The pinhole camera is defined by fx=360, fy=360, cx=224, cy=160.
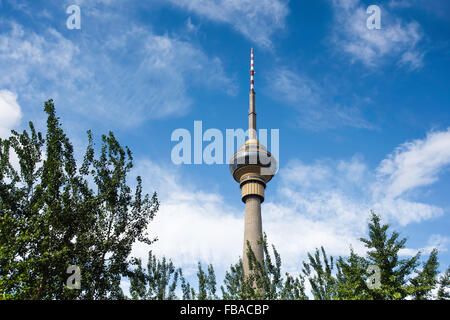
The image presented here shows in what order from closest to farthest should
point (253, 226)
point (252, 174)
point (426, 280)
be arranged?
point (426, 280), point (253, 226), point (252, 174)

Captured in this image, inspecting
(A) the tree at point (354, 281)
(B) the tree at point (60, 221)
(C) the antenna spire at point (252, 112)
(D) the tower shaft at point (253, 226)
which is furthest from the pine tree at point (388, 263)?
(C) the antenna spire at point (252, 112)

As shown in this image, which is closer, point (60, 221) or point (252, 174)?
point (60, 221)

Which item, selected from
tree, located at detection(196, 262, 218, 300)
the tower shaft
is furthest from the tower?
tree, located at detection(196, 262, 218, 300)

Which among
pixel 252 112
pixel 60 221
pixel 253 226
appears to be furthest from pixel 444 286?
pixel 252 112

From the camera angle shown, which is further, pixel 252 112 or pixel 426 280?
pixel 252 112

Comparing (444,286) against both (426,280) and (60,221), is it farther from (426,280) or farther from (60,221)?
(60,221)

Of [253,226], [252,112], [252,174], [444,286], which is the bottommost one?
[444,286]

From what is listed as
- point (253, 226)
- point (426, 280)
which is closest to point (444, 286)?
point (426, 280)

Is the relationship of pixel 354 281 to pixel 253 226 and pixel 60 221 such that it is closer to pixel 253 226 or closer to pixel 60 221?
pixel 60 221

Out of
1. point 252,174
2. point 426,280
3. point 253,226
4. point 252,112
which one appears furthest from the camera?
point 252,112

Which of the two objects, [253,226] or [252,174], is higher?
[252,174]

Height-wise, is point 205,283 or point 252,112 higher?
point 252,112

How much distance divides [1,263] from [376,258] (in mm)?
18808

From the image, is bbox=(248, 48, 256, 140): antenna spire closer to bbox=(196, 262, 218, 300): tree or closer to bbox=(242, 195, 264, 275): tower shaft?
bbox=(242, 195, 264, 275): tower shaft
